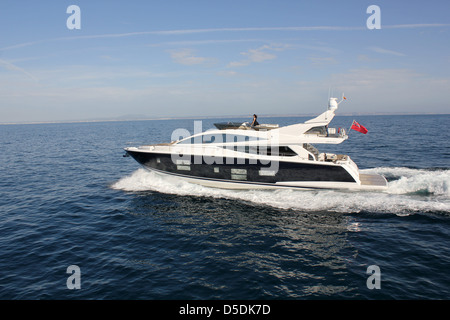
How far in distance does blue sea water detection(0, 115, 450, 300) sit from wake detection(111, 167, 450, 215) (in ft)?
0.18

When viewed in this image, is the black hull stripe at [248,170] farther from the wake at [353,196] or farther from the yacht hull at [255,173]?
the wake at [353,196]

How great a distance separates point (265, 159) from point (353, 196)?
16.1 ft

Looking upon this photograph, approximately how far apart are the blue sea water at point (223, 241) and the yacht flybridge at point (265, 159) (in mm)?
651

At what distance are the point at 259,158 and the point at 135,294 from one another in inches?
362

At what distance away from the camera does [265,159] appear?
1441 cm

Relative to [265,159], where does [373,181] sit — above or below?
below

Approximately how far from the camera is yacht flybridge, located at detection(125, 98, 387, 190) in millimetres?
13953

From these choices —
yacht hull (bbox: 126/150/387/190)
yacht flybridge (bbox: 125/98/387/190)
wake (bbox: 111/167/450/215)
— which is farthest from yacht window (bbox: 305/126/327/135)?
wake (bbox: 111/167/450/215)

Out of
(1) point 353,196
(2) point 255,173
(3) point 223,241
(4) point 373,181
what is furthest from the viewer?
(2) point 255,173

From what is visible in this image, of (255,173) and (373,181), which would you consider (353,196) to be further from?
(255,173)

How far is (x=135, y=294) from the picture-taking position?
7.34 metres

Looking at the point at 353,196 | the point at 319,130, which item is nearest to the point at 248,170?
the point at 319,130

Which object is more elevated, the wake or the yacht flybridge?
the yacht flybridge

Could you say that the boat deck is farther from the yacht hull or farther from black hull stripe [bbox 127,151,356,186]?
black hull stripe [bbox 127,151,356,186]
